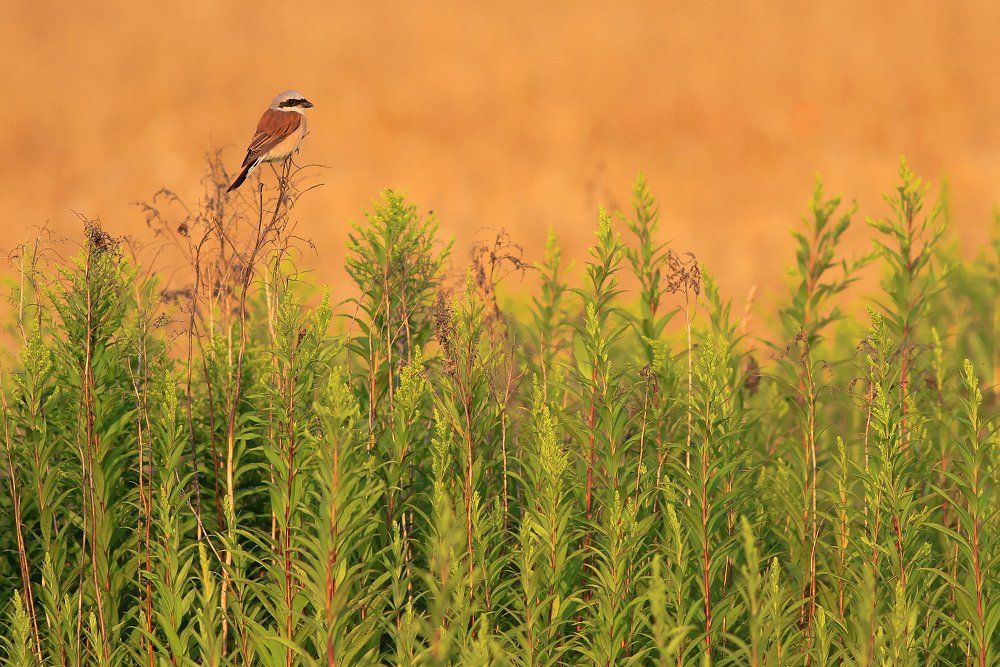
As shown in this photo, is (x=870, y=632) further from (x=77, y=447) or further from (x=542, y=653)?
(x=77, y=447)

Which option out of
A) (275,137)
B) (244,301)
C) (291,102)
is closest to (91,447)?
(244,301)

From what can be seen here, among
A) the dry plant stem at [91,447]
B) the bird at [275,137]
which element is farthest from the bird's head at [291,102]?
the dry plant stem at [91,447]

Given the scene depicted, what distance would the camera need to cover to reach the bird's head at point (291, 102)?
16.9 ft

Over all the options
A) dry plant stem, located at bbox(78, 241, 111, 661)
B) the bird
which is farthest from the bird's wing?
dry plant stem, located at bbox(78, 241, 111, 661)

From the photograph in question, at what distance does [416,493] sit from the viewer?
446cm

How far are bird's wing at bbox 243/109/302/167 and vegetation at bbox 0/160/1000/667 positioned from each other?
24cm

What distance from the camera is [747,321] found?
237 inches

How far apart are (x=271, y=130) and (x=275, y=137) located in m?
0.07

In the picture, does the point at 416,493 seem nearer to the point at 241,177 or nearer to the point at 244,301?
the point at 244,301

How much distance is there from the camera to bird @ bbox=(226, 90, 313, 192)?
4688 mm

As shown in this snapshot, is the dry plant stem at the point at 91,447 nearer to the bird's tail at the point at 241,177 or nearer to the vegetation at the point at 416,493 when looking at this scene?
the vegetation at the point at 416,493

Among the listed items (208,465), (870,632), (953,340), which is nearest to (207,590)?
(208,465)

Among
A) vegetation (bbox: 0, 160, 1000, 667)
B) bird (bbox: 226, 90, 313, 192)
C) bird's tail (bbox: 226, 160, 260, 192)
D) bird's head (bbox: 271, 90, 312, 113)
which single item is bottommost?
vegetation (bbox: 0, 160, 1000, 667)

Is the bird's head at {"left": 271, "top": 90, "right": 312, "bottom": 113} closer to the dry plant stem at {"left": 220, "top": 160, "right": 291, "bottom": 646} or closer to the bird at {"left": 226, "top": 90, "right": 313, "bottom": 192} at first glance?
the bird at {"left": 226, "top": 90, "right": 313, "bottom": 192}
